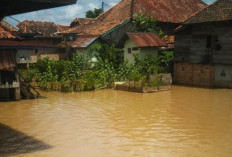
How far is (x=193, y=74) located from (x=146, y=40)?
15.0ft

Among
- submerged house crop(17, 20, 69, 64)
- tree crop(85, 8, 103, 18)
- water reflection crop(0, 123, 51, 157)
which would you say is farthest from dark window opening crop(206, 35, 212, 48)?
tree crop(85, 8, 103, 18)

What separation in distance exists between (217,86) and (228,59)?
2.05 m

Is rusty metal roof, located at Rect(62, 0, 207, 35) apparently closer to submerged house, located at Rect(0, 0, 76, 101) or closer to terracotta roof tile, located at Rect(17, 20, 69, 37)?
terracotta roof tile, located at Rect(17, 20, 69, 37)

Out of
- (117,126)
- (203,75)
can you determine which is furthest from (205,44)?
(117,126)

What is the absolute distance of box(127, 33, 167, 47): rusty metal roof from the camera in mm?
22078

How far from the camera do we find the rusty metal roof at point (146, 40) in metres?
22.1

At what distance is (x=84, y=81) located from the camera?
17.8m

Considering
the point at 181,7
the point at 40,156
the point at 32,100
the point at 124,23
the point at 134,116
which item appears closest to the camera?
the point at 40,156

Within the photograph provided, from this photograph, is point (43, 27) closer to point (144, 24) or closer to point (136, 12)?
point (136, 12)

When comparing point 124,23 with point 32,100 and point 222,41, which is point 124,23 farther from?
point 32,100

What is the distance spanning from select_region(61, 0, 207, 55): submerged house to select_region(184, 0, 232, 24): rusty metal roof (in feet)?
23.9

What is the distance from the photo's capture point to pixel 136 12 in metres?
27.3

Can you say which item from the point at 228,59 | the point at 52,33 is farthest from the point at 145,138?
the point at 52,33

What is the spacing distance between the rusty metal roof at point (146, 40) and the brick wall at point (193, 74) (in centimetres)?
235
